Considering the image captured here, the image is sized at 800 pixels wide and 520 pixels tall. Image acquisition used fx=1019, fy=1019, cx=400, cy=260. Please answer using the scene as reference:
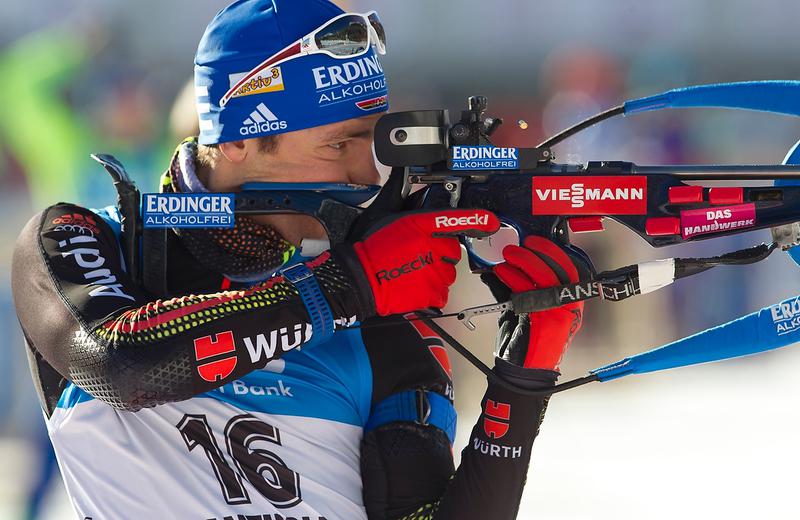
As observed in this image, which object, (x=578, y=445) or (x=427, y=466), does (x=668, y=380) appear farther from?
(x=427, y=466)

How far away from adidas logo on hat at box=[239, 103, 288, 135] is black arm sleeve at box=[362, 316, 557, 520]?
47 cm

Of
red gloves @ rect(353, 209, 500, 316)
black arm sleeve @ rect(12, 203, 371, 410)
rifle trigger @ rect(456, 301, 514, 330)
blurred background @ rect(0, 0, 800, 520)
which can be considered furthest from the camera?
blurred background @ rect(0, 0, 800, 520)

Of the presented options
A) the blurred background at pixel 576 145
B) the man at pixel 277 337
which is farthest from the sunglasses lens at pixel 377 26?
the blurred background at pixel 576 145

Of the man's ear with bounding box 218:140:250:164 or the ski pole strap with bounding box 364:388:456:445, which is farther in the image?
the man's ear with bounding box 218:140:250:164

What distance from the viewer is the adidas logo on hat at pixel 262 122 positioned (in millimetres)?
2121

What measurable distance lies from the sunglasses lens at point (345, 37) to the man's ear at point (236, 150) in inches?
10.4

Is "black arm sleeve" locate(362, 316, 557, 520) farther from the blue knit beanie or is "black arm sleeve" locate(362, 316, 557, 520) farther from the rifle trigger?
the blue knit beanie

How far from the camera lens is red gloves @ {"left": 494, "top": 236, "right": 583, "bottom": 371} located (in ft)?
6.34

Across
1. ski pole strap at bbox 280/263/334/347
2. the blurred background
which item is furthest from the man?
the blurred background

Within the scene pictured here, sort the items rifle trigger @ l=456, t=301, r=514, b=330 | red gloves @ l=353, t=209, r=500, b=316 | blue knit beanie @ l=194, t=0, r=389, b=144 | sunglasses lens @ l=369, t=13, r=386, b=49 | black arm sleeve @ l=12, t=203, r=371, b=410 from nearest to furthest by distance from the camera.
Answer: black arm sleeve @ l=12, t=203, r=371, b=410 < red gloves @ l=353, t=209, r=500, b=316 < rifle trigger @ l=456, t=301, r=514, b=330 < blue knit beanie @ l=194, t=0, r=389, b=144 < sunglasses lens @ l=369, t=13, r=386, b=49

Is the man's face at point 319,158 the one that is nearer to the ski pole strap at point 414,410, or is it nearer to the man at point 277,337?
the man at point 277,337

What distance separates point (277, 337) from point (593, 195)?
644 mm

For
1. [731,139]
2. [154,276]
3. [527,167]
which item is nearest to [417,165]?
[527,167]

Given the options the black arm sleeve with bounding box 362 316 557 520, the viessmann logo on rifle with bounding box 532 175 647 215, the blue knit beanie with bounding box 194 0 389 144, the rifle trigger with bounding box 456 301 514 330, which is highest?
the blue knit beanie with bounding box 194 0 389 144
